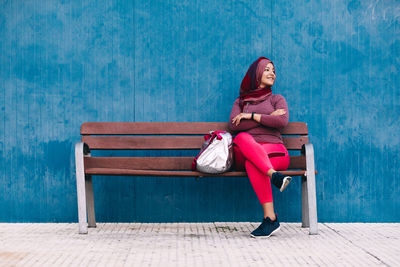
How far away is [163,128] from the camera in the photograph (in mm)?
4031

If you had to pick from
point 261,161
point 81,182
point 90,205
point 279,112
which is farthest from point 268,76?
point 90,205

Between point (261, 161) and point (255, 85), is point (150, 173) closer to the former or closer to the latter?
point (261, 161)

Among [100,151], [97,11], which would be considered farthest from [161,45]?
[100,151]

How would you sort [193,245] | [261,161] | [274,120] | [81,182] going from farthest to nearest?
1. [274,120]
2. [81,182]
3. [261,161]
4. [193,245]

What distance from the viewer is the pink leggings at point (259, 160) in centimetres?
347

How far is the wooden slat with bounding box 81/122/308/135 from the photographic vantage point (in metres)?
4.01

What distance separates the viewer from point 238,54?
429 cm

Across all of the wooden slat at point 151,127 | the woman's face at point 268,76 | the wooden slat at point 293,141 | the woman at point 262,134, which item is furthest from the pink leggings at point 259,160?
the woman's face at point 268,76

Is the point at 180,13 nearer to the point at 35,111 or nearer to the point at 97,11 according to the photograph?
the point at 97,11

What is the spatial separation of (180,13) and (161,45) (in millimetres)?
369

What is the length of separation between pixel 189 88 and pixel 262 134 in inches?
36.3

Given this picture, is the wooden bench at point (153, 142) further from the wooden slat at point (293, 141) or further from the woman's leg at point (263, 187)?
the woman's leg at point (263, 187)

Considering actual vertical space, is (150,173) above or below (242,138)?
below

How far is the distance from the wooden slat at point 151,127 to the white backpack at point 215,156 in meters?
0.41
